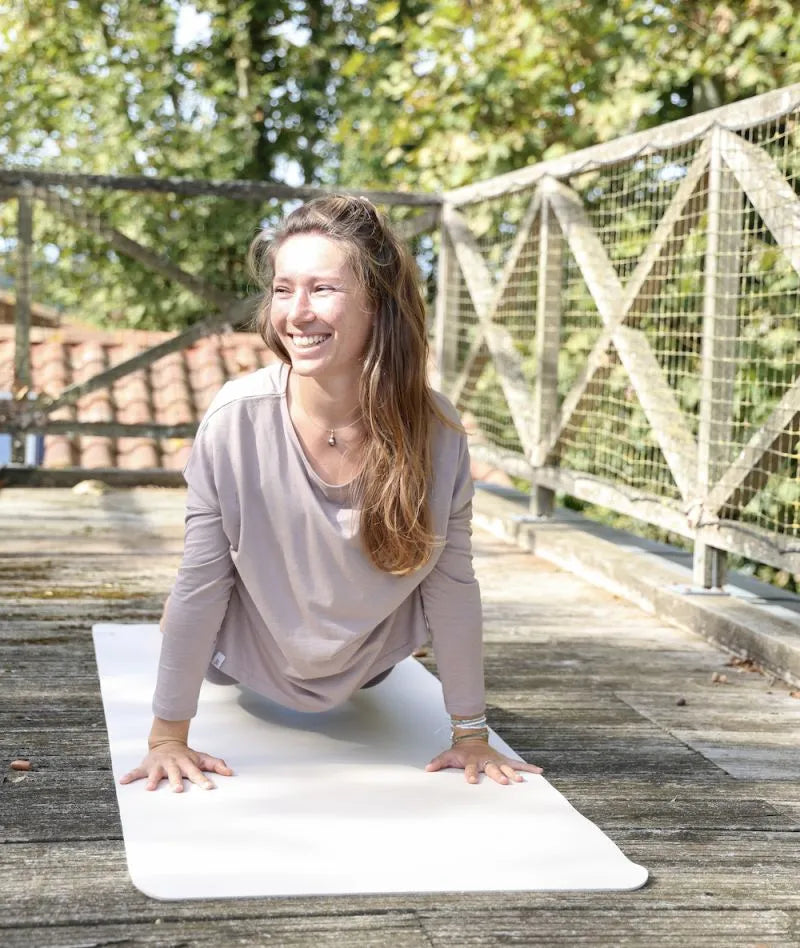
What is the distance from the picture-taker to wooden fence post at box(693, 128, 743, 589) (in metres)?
3.14

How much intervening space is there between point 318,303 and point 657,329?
101 inches

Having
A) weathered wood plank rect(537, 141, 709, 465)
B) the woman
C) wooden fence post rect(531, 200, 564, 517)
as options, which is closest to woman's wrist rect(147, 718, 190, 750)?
the woman

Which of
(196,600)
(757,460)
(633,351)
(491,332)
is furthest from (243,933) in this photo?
(491,332)

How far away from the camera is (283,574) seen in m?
2.12

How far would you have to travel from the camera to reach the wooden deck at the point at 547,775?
1.52m

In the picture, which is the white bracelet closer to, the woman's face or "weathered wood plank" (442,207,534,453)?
the woman's face

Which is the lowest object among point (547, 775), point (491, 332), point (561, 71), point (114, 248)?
point (547, 775)

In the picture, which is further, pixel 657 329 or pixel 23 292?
pixel 23 292

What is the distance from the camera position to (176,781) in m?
1.96

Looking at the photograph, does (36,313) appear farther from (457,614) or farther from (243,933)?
(243,933)

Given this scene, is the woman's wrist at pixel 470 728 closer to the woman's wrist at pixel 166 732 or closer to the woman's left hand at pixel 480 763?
the woman's left hand at pixel 480 763

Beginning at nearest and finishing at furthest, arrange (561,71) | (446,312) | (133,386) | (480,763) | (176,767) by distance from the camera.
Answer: (176,767) → (480,763) → (446,312) → (561,71) → (133,386)

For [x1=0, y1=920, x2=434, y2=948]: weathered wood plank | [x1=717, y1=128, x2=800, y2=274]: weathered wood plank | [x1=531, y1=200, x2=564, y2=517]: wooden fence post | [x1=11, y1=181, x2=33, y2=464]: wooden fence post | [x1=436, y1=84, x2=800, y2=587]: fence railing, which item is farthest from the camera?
[x1=11, y1=181, x2=33, y2=464]: wooden fence post

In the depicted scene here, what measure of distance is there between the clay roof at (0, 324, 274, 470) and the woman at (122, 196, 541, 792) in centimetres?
411
